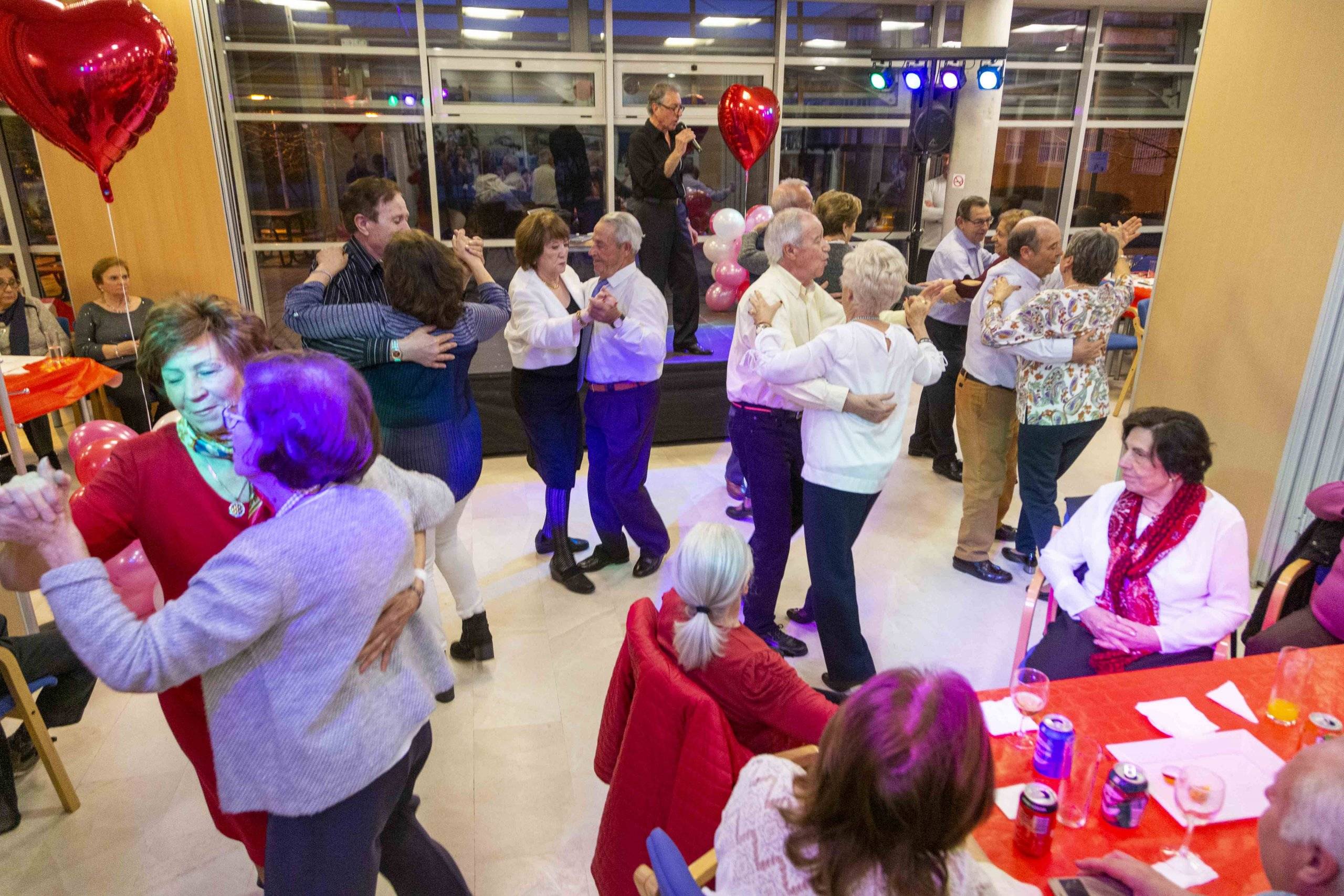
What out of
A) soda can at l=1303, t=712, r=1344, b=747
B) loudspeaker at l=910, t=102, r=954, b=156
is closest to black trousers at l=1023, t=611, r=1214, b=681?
soda can at l=1303, t=712, r=1344, b=747

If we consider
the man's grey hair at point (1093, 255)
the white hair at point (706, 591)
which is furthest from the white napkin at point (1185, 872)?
the man's grey hair at point (1093, 255)

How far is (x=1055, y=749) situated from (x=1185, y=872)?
0.83 feet

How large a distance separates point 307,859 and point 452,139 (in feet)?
23.6

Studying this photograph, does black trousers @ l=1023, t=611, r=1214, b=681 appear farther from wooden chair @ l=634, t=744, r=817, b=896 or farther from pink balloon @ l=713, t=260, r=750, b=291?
pink balloon @ l=713, t=260, r=750, b=291

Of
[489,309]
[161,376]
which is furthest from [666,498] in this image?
[161,376]

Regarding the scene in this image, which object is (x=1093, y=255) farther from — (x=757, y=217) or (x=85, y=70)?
(x=85, y=70)

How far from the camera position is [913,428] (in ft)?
19.0

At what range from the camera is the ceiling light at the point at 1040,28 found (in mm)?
8273

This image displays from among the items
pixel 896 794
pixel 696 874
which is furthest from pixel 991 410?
pixel 896 794

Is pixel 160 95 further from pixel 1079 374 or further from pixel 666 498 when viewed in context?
pixel 1079 374

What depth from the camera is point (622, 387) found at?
3.37 meters

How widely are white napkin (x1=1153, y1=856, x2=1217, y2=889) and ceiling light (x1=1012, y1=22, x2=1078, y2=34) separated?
29.3 ft

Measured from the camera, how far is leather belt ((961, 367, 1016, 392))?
3.58 metres

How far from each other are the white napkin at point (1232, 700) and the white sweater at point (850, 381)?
3.46 ft
